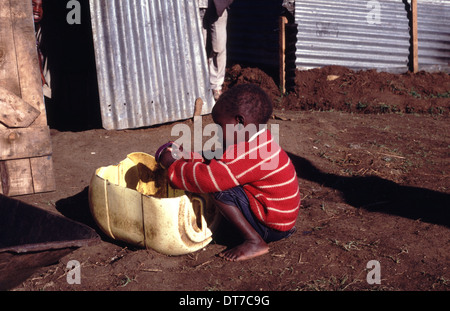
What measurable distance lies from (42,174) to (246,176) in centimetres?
205

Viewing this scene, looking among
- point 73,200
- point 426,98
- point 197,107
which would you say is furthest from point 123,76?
point 426,98

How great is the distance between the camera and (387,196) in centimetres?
397

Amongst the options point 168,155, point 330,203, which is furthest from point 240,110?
point 330,203

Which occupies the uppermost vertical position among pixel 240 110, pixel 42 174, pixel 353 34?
pixel 353 34

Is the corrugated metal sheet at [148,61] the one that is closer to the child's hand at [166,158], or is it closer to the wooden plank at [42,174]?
the wooden plank at [42,174]

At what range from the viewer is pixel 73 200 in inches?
153

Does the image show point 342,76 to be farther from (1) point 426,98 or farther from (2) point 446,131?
(2) point 446,131

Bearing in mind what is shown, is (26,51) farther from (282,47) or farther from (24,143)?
(282,47)

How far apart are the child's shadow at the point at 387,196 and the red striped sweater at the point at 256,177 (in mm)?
1120

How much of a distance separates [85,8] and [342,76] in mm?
4047

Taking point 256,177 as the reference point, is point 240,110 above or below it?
above

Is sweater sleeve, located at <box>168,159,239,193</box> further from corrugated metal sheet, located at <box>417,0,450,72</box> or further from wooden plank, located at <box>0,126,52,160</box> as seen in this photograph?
corrugated metal sheet, located at <box>417,0,450,72</box>

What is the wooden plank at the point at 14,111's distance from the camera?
3.76m

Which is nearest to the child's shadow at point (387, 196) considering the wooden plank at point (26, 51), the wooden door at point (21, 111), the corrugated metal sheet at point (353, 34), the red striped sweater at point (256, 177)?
the red striped sweater at point (256, 177)
